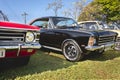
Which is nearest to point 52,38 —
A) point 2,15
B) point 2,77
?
point 2,15

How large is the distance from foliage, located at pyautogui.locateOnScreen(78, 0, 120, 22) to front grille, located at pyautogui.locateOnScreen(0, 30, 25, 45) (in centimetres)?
2380

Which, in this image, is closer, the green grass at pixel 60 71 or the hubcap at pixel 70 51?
the green grass at pixel 60 71

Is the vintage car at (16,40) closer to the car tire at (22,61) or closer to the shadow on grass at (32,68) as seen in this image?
the shadow on grass at (32,68)

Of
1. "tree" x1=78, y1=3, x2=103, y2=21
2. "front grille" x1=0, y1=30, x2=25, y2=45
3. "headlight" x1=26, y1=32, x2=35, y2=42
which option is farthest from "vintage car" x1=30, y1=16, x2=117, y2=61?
"tree" x1=78, y1=3, x2=103, y2=21

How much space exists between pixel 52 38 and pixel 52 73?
257 centimetres

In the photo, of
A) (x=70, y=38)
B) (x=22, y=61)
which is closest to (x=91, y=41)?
(x=70, y=38)

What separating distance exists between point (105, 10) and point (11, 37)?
2625cm

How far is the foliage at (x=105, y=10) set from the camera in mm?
27719

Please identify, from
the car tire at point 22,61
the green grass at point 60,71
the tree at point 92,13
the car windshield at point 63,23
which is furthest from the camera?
the tree at point 92,13

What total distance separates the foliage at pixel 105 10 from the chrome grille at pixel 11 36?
23.8 meters

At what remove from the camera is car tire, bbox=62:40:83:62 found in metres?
6.87

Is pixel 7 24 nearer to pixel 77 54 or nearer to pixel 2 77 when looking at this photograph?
pixel 2 77

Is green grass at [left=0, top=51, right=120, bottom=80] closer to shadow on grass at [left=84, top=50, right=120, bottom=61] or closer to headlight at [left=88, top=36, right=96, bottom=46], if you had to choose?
headlight at [left=88, top=36, right=96, bottom=46]

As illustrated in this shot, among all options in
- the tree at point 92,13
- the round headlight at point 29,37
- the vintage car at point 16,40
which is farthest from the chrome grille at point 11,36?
the tree at point 92,13
